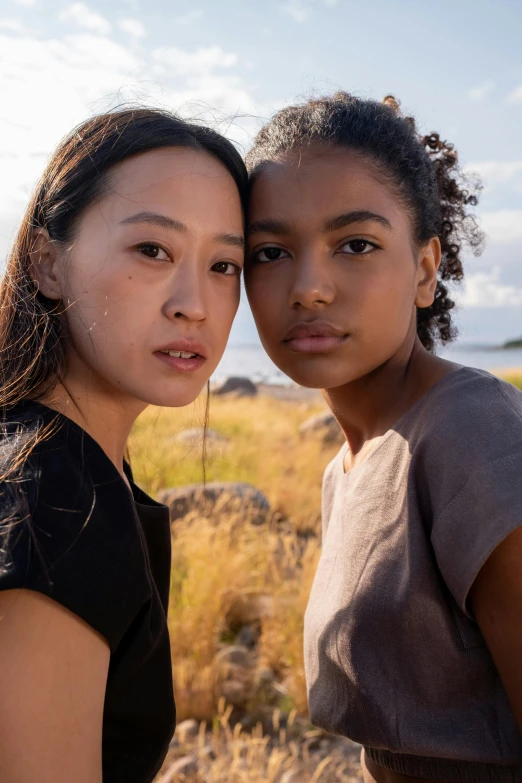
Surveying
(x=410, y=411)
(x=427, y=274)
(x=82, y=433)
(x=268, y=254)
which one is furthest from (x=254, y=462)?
(x=82, y=433)

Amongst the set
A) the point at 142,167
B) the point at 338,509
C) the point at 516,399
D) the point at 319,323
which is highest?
the point at 142,167

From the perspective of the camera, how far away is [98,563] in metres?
1.40

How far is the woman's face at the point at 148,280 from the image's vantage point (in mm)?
1770

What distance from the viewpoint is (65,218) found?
186 centimetres

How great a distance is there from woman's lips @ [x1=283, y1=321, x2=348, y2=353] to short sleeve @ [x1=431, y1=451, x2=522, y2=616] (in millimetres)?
592

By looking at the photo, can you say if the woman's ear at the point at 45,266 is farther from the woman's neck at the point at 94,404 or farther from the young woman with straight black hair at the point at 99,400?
the woman's neck at the point at 94,404

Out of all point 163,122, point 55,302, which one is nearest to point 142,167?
point 163,122

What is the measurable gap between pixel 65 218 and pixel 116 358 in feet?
1.25

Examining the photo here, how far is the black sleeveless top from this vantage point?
133 centimetres

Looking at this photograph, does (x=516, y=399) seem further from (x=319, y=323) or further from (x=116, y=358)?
(x=116, y=358)

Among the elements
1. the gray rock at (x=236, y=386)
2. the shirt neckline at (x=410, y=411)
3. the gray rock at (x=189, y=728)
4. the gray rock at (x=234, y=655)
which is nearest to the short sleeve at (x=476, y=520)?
the shirt neckline at (x=410, y=411)

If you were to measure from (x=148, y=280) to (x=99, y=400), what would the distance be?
335 millimetres

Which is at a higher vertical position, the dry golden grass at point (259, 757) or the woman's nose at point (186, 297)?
the woman's nose at point (186, 297)

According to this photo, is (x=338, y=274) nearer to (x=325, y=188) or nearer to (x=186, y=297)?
(x=325, y=188)
